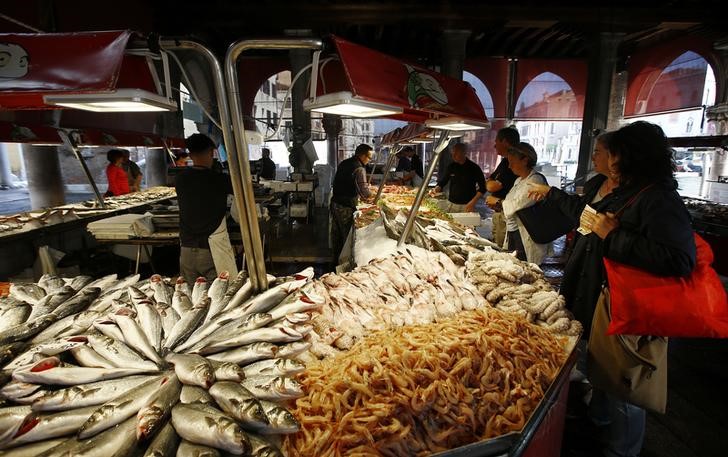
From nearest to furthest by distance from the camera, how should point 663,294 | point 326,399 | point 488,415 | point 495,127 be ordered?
1. point 326,399
2. point 488,415
3. point 663,294
4. point 495,127

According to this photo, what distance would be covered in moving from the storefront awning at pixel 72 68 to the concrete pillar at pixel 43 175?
9.24 metres

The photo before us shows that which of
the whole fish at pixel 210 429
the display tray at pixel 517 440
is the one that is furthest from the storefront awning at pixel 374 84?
the display tray at pixel 517 440

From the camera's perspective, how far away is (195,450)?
3.79ft

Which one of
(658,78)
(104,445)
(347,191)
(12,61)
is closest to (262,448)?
(104,445)

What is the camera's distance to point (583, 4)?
11375 mm

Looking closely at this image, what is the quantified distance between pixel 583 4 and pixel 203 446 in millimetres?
14656

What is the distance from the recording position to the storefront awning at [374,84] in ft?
5.89

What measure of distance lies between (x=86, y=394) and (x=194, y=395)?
15.4 inches

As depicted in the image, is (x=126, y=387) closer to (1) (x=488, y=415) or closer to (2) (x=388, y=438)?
(2) (x=388, y=438)

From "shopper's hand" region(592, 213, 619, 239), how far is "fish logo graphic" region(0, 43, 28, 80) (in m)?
3.33

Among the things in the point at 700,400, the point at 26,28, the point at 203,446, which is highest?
the point at 26,28

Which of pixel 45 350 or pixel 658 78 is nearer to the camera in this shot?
pixel 45 350

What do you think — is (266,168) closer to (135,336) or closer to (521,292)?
(521,292)

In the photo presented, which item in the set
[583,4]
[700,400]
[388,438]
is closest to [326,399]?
[388,438]
